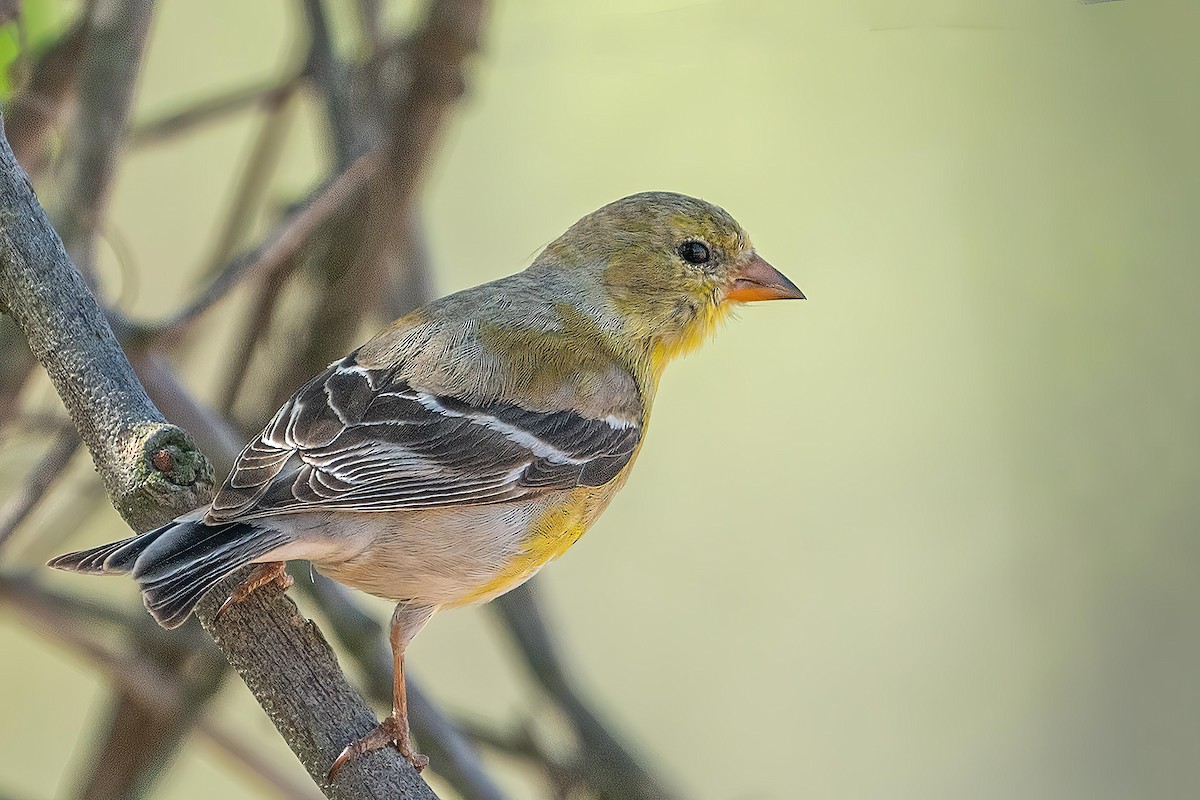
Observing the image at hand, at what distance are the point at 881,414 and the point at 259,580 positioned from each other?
2755 mm

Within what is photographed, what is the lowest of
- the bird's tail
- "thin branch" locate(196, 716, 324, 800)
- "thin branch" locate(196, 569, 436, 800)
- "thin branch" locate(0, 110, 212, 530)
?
"thin branch" locate(196, 716, 324, 800)

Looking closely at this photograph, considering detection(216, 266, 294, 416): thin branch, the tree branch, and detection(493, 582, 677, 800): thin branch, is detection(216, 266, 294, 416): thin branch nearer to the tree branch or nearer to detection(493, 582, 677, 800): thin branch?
detection(493, 582, 677, 800): thin branch

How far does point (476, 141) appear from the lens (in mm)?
4609

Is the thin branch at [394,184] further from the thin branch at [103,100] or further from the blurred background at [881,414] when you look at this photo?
the blurred background at [881,414]

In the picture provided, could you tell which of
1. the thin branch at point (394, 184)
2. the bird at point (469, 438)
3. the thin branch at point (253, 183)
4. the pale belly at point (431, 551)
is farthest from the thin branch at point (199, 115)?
the pale belly at point (431, 551)

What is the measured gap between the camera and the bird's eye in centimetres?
315

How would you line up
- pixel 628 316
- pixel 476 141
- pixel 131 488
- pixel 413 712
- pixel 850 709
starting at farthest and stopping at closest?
pixel 476 141
pixel 850 709
pixel 628 316
pixel 413 712
pixel 131 488

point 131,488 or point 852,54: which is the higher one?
point 852,54

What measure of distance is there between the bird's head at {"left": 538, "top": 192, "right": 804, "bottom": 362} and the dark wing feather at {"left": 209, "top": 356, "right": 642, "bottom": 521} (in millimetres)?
450

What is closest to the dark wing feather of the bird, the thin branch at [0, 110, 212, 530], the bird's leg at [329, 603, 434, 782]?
the bird

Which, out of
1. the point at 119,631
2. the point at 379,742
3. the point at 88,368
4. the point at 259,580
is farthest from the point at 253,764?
the point at 88,368

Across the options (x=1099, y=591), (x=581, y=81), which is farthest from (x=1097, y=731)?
(x=581, y=81)

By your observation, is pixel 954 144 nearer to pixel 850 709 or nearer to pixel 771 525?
pixel 771 525

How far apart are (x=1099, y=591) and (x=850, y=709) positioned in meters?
0.94
